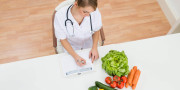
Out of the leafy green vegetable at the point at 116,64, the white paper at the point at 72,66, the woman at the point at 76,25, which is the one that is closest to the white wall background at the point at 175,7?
the woman at the point at 76,25

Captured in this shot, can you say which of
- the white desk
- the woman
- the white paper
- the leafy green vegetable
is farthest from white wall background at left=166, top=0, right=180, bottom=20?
the white paper

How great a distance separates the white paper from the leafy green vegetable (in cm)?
17

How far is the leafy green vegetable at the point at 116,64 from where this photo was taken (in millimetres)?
1288

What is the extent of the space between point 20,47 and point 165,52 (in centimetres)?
211

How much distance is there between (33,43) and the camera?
264cm

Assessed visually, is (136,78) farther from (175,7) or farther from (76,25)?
(175,7)

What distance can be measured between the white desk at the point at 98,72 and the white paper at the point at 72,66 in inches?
1.6

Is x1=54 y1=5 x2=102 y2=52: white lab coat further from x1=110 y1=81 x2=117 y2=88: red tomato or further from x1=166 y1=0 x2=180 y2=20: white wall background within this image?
x1=166 y1=0 x2=180 y2=20: white wall background

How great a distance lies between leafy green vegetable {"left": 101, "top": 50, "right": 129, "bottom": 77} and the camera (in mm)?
1288

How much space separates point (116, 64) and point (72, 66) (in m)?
0.39

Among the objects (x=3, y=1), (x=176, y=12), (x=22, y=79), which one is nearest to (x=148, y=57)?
(x=22, y=79)

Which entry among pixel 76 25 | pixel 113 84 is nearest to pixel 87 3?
pixel 76 25

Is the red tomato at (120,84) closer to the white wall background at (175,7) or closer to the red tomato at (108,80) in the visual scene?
the red tomato at (108,80)

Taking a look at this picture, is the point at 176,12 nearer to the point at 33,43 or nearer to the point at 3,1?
the point at 33,43
